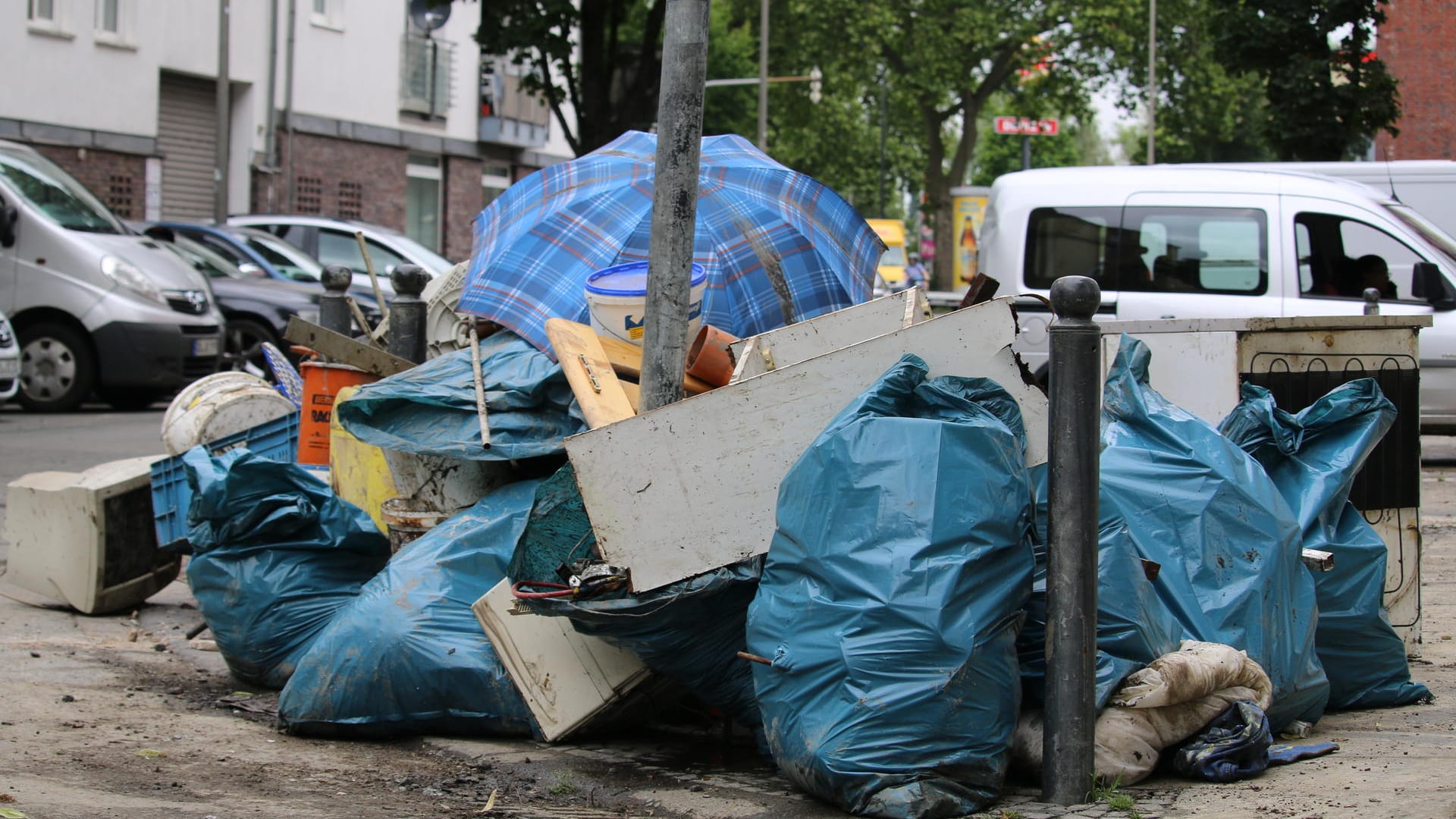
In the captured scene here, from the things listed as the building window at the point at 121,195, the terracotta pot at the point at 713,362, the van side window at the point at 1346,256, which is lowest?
the terracotta pot at the point at 713,362

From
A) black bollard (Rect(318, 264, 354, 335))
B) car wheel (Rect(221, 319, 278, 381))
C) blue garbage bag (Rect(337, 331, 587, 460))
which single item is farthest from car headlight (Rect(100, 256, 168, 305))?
blue garbage bag (Rect(337, 331, 587, 460))

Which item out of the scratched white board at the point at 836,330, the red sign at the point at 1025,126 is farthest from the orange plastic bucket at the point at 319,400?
the red sign at the point at 1025,126

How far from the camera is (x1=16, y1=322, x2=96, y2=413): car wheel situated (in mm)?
12812

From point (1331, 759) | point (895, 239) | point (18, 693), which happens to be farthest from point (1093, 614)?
point (895, 239)

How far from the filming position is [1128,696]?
140 inches

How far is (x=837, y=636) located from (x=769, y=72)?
38342mm

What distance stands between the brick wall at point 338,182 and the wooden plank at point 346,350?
21236 millimetres

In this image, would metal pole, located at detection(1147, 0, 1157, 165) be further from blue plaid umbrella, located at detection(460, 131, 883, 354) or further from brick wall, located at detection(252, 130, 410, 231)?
blue plaid umbrella, located at detection(460, 131, 883, 354)

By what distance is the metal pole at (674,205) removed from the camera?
423 cm

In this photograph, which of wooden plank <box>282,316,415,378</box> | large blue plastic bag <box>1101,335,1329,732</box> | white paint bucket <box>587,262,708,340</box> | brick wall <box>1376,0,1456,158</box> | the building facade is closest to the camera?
large blue plastic bag <box>1101,335,1329,732</box>

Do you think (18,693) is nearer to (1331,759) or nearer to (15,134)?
(1331,759)

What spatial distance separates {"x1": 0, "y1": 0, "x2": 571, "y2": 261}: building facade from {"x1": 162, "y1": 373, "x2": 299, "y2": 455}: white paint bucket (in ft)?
54.4

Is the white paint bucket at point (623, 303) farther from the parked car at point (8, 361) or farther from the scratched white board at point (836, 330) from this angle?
the parked car at point (8, 361)

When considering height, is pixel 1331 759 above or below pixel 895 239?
below
